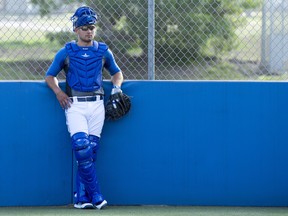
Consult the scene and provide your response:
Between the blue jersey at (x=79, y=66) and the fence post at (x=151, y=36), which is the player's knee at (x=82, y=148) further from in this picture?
the fence post at (x=151, y=36)

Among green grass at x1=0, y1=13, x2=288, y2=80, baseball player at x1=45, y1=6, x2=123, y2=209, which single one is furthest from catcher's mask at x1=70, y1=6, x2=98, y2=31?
green grass at x1=0, y1=13, x2=288, y2=80

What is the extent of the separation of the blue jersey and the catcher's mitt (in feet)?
0.59

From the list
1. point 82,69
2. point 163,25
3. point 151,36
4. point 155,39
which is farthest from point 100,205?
point 163,25

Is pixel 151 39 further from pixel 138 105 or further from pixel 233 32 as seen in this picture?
pixel 233 32

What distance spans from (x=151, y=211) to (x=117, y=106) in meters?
0.96

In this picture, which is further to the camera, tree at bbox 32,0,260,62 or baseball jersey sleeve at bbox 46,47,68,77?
tree at bbox 32,0,260,62

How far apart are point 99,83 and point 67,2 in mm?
2325

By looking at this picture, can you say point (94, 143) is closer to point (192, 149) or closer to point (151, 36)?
point (192, 149)

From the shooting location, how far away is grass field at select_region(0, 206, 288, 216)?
7.25 m

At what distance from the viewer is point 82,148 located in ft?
23.8

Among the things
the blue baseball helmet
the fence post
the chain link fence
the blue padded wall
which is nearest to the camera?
the blue baseball helmet

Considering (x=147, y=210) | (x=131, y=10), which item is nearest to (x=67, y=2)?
(x=131, y=10)

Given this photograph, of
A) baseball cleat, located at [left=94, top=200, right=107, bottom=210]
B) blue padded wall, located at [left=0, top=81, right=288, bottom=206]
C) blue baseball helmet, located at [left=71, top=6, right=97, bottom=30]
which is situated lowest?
baseball cleat, located at [left=94, top=200, right=107, bottom=210]

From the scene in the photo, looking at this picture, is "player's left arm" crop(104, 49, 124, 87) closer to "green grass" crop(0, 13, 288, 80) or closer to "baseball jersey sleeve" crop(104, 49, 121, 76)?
"baseball jersey sleeve" crop(104, 49, 121, 76)
